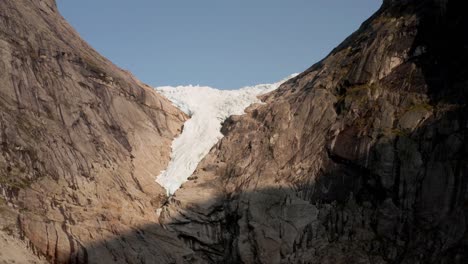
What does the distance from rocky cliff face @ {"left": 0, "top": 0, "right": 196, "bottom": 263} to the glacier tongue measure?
1222 millimetres

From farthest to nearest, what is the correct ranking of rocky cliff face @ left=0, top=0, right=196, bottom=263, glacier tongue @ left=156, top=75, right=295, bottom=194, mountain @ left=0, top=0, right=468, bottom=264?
glacier tongue @ left=156, top=75, right=295, bottom=194
rocky cliff face @ left=0, top=0, right=196, bottom=263
mountain @ left=0, top=0, right=468, bottom=264

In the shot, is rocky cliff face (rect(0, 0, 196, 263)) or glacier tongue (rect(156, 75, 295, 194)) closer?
rocky cliff face (rect(0, 0, 196, 263))

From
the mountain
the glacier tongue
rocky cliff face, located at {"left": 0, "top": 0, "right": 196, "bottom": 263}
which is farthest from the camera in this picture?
the glacier tongue

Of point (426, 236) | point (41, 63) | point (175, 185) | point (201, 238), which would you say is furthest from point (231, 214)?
point (41, 63)

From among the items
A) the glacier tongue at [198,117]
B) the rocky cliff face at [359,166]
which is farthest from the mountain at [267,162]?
the glacier tongue at [198,117]

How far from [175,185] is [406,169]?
19267mm

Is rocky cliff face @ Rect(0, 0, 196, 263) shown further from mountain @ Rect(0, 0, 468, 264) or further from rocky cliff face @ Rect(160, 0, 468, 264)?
rocky cliff face @ Rect(160, 0, 468, 264)

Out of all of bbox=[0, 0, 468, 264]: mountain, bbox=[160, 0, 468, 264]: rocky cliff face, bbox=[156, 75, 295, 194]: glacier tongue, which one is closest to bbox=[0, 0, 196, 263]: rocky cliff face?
bbox=[0, 0, 468, 264]: mountain

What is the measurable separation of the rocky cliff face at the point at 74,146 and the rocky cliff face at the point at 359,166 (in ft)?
14.2

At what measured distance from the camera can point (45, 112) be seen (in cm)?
5131

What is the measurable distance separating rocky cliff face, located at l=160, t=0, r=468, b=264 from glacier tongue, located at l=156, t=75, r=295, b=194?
5.99 ft

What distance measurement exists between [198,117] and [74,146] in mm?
17503

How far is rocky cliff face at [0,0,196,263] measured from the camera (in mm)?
42250

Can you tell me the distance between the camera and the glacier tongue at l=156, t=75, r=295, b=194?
56.0 m
